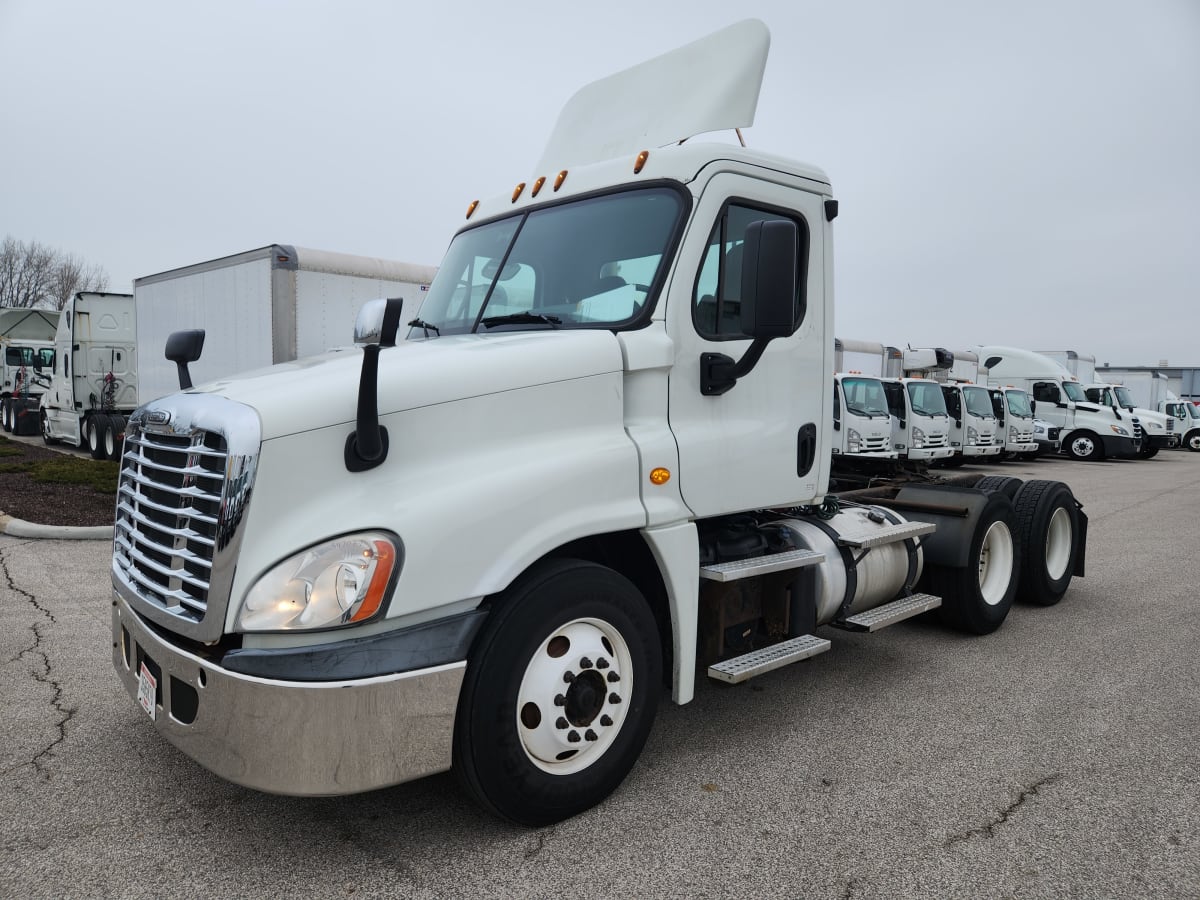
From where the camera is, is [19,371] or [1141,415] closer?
[19,371]

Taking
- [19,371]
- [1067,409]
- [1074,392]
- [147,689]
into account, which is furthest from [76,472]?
[1074,392]

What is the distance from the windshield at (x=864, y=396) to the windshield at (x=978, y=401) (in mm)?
4128

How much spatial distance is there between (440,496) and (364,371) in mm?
473

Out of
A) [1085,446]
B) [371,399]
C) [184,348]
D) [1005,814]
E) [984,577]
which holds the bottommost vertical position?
[1005,814]

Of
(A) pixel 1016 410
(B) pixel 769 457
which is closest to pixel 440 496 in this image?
(B) pixel 769 457

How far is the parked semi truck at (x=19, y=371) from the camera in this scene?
23.7 meters

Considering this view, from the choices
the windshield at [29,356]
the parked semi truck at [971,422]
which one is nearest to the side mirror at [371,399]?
the parked semi truck at [971,422]

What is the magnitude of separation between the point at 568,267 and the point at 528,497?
4.04ft

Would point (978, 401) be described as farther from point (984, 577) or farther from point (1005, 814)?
point (1005, 814)

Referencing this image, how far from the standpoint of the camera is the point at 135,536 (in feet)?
10.5

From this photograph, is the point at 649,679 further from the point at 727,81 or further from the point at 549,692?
the point at 727,81

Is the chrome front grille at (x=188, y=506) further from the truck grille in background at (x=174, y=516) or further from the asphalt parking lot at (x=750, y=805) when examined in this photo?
the asphalt parking lot at (x=750, y=805)

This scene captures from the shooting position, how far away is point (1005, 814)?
332 centimetres

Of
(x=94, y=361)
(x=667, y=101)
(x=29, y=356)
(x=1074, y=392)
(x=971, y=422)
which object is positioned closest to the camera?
(x=667, y=101)
